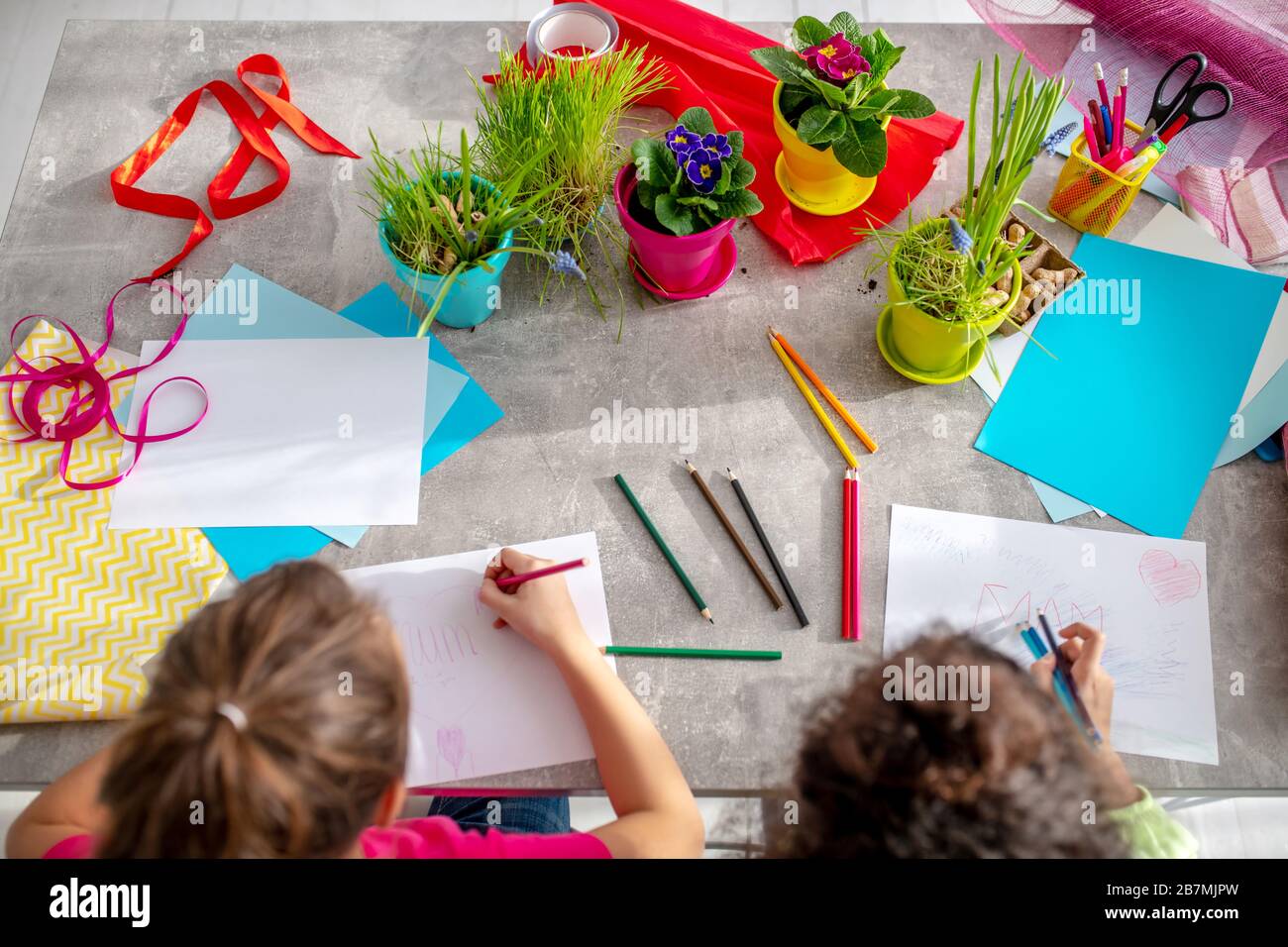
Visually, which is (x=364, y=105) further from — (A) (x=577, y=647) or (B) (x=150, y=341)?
(A) (x=577, y=647)

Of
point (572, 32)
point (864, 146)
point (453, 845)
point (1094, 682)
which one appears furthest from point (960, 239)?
point (453, 845)

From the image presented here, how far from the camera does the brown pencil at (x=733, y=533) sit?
0.94 metres

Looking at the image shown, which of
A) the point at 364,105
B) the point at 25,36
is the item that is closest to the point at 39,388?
the point at 364,105

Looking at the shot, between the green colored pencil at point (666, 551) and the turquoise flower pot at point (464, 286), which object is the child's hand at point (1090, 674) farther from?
the turquoise flower pot at point (464, 286)

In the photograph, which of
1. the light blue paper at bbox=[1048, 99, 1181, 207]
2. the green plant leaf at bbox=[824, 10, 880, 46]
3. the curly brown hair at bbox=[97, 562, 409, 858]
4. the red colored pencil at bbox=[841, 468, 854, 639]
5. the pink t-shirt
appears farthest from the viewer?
the light blue paper at bbox=[1048, 99, 1181, 207]

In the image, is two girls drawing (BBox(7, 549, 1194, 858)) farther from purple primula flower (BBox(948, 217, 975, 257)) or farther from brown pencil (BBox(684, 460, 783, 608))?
purple primula flower (BBox(948, 217, 975, 257))

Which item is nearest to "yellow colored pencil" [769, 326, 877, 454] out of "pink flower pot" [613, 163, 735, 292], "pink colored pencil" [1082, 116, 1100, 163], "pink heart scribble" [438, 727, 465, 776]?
"pink flower pot" [613, 163, 735, 292]

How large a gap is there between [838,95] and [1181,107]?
0.40 m

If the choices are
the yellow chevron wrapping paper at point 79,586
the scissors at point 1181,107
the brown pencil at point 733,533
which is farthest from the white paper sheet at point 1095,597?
the yellow chevron wrapping paper at point 79,586

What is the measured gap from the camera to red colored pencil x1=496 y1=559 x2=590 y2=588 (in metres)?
0.91

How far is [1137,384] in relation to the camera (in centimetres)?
104

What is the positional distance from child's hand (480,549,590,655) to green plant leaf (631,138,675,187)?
1.37 ft

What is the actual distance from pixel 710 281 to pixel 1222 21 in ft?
2.35

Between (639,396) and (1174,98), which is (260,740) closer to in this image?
(639,396)
